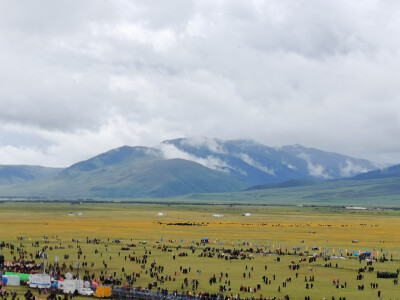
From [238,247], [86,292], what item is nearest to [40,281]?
[86,292]

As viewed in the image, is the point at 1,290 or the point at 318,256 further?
the point at 318,256

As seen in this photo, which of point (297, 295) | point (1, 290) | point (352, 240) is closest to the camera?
point (1, 290)

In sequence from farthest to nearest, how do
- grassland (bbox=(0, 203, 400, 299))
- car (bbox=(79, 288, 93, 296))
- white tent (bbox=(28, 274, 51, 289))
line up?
grassland (bbox=(0, 203, 400, 299)) → white tent (bbox=(28, 274, 51, 289)) → car (bbox=(79, 288, 93, 296))

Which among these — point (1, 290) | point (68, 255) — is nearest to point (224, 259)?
point (68, 255)

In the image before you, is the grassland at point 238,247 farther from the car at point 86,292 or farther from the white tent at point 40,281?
the white tent at point 40,281

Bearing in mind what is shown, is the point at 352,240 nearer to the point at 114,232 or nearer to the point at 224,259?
the point at 224,259

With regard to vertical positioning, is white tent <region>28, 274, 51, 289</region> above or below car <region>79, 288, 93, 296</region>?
above

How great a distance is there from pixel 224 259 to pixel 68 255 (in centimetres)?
2571

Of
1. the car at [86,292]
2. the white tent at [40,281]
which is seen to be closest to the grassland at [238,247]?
the car at [86,292]

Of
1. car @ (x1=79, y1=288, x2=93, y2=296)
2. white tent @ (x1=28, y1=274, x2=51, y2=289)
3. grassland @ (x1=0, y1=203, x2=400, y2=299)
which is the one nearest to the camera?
car @ (x1=79, y1=288, x2=93, y2=296)

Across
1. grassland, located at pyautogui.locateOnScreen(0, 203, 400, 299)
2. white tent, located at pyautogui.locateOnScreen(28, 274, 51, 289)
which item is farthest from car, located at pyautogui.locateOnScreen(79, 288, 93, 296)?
grassland, located at pyautogui.locateOnScreen(0, 203, 400, 299)

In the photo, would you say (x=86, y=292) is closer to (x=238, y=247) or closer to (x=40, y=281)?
(x=40, y=281)

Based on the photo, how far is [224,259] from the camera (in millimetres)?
96562

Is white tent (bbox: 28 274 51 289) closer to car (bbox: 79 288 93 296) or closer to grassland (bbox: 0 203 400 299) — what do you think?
car (bbox: 79 288 93 296)
